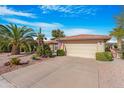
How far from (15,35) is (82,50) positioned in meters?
8.45

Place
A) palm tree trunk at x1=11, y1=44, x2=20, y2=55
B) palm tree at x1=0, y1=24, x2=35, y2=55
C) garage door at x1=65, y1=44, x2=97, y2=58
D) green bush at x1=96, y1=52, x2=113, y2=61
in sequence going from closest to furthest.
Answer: green bush at x1=96, y1=52, x2=113, y2=61 < garage door at x1=65, y1=44, x2=97, y2=58 < palm tree at x1=0, y1=24, x2=35, y2=55 < palm tree trunk at x1=11, y1=44, x2=20, y2=55

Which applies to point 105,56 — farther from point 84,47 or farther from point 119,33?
point 119,33

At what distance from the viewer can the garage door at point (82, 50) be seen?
1462 centimetres

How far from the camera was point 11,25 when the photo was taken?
17.0 metres

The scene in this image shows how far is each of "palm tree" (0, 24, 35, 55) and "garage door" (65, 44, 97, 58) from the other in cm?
523

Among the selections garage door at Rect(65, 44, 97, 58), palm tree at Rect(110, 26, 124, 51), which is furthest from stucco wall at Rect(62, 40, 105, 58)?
palm tree at Rect(110, 26, 124, 51)

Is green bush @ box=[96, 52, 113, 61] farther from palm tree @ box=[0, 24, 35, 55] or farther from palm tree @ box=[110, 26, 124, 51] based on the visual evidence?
palm tree @ box=[110, 26, 124, 51]

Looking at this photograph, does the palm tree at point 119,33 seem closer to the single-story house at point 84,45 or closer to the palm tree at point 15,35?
the single-story house at point 84,45

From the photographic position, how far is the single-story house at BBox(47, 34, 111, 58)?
14242mm

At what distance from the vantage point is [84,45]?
601 inches

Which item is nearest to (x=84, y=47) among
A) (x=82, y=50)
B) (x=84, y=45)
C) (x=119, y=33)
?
(x=84, y=45)
